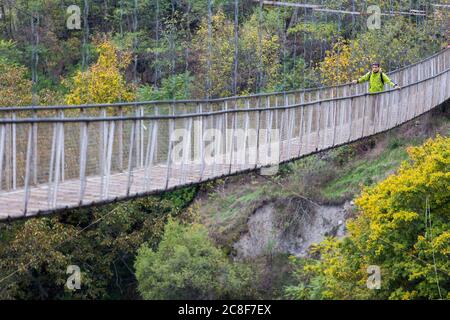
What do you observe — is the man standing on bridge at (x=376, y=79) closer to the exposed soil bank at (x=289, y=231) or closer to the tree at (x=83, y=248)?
the exposed soil bank at (x=289, y=231)

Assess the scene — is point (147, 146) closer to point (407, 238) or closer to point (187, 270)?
point (407, 238)

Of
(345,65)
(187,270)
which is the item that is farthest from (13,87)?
(345,65)

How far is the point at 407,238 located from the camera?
19.6 m

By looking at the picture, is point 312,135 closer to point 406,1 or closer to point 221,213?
point 221,213

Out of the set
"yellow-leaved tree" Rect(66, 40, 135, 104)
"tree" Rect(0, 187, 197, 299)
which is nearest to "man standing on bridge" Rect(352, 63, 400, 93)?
"tree" Rect(0, 187, 197, 299)

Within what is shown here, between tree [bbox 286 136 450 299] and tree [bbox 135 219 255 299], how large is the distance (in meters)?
6.62

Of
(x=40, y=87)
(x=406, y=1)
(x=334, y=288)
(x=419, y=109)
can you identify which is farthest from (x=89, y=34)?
(x=334, y=288)

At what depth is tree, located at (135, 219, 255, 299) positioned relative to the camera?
2691 centimetres

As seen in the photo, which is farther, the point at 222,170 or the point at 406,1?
the point at 406,1

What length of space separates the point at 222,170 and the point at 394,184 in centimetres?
563

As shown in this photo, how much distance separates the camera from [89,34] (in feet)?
136

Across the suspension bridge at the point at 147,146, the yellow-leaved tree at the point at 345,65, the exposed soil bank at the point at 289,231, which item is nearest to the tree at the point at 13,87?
the exposed soil bank at the point at 289,231

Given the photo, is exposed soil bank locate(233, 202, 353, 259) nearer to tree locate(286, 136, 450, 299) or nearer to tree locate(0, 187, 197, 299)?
tree locate(0, 187, 197, 299)
